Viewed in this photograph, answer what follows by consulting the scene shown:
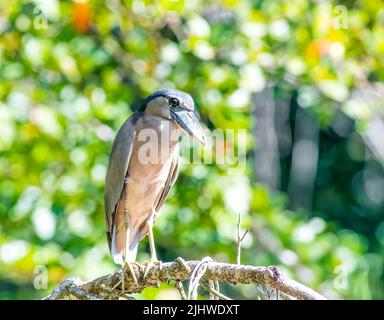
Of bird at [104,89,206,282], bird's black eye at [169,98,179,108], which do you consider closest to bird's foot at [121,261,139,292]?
bird at [104,89,206,282]

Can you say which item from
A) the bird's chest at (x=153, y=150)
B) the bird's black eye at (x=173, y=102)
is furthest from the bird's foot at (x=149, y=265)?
the bird's black eye at (x=173, y=102)

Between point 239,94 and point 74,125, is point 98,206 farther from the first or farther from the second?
point 239,94

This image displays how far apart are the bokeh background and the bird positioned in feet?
2.18

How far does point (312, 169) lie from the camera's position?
21.0 feet

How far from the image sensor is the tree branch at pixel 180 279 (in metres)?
1.82

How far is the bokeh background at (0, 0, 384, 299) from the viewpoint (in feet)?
13.3

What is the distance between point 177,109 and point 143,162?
0.25 metres

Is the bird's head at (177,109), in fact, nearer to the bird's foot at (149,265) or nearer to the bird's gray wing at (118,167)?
the bird's gray wing at (118,167)

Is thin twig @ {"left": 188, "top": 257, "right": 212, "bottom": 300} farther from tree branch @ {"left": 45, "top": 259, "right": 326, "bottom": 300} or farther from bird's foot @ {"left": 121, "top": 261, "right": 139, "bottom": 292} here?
bird's foot @ {"left": 121, "top": 261, "right": 139, "bottom": 292}

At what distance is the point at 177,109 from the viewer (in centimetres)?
327

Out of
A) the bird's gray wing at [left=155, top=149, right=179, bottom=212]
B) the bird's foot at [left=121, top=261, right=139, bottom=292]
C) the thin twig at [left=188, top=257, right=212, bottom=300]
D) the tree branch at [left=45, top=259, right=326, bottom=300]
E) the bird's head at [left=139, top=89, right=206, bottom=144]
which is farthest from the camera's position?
the bird's gray wing at [left=155, top=149, right=179, bottom=212]

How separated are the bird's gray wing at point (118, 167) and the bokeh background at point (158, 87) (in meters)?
0.67
